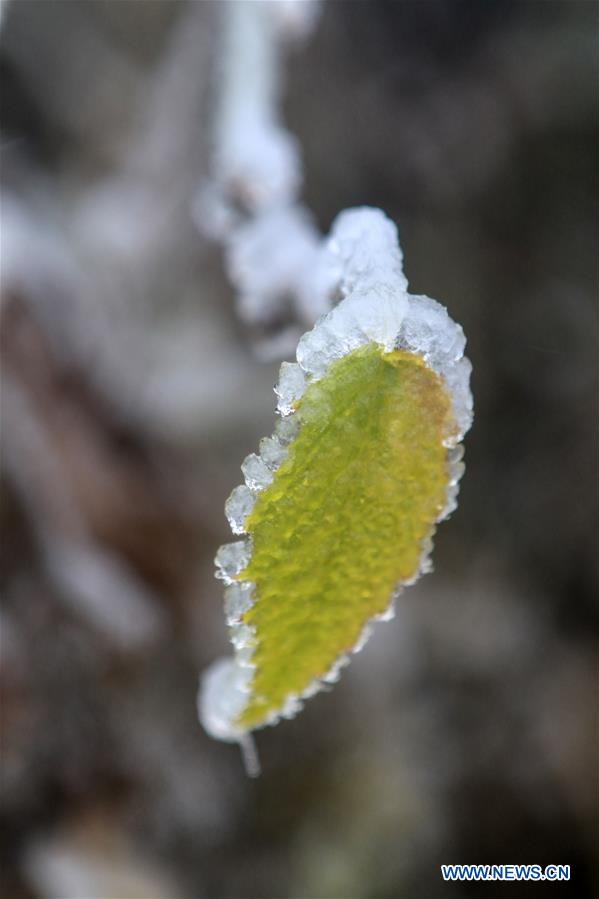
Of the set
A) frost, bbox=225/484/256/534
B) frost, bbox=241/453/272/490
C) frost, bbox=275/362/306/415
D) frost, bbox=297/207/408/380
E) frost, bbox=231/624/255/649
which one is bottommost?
frost, bbox=231/624/255/649

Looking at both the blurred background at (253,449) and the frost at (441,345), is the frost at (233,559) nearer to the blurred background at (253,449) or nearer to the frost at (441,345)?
the frost at (441,345)

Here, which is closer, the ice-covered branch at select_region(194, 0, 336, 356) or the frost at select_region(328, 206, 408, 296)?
the frost at select_region(328, 206, 408, 296)

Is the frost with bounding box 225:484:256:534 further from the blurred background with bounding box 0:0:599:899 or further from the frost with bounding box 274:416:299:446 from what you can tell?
the blurred background with bounding box 0:0:599:899

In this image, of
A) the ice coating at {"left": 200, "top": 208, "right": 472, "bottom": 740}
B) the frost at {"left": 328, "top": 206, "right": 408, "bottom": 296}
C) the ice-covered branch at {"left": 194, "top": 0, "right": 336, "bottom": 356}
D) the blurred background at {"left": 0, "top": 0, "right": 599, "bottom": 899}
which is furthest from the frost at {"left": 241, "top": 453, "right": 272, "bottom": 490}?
the blurred background at {"left": 0, "top": 0, "right": 599, "bottom": 899}

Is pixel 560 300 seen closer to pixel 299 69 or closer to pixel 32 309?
pixel 299 69

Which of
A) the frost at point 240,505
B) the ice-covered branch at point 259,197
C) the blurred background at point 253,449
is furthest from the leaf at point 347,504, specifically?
the blurred background at point 253,449

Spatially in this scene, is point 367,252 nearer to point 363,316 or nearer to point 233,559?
point 363,316
